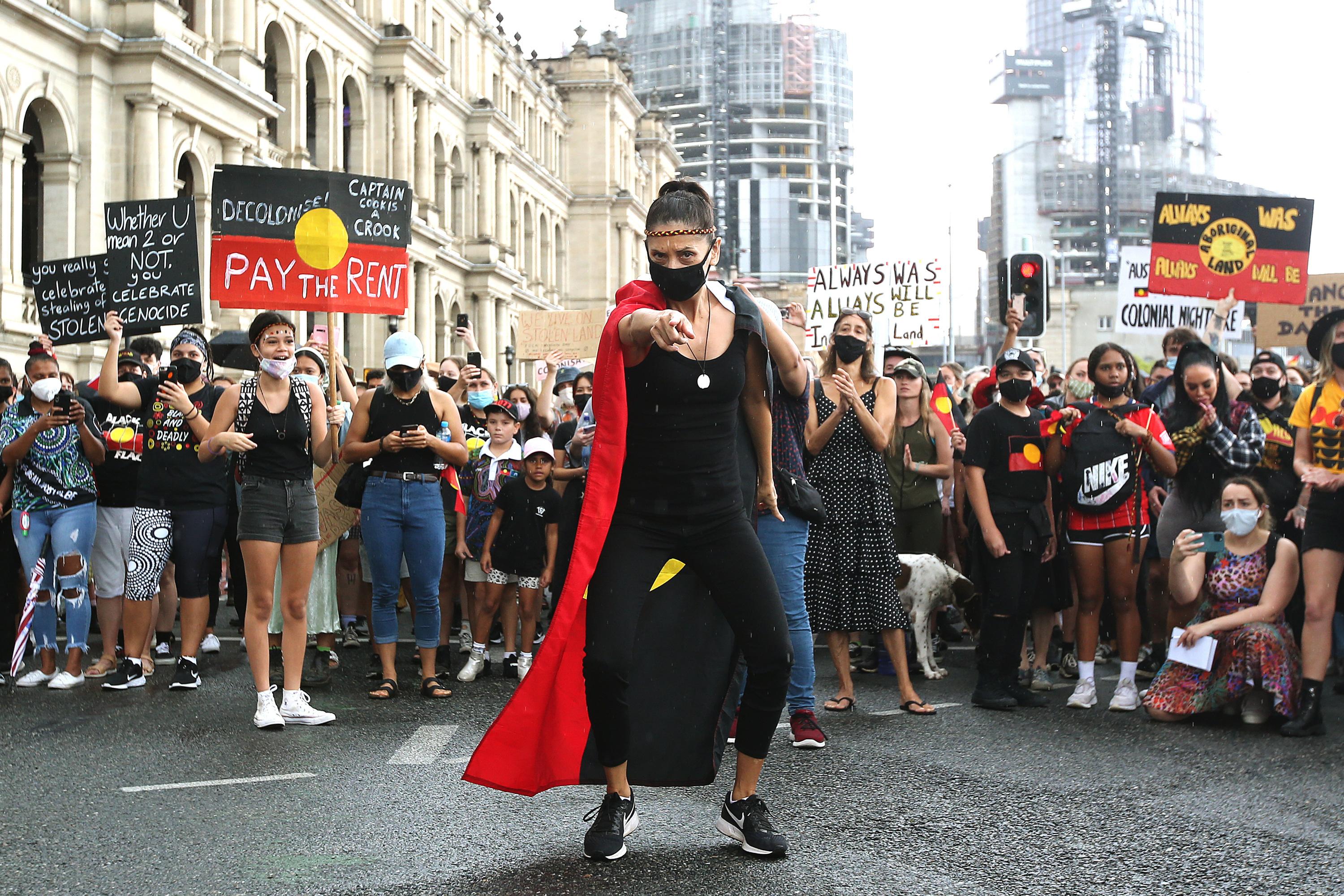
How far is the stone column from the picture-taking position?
26.9 m

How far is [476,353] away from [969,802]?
7.20 m

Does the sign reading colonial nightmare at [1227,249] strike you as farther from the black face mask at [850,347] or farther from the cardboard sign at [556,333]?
the cardboard sign at [556,333]

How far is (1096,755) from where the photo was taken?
6711mm

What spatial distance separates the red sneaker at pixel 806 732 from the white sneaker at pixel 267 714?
2.49 m

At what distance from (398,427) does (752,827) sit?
403 centimetres

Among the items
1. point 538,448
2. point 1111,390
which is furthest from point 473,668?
point 1111,390

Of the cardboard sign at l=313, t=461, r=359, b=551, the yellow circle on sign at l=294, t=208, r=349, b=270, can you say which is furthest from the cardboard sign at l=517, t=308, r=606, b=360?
the cardboard sign at l=313, t=461, r=359, b=551

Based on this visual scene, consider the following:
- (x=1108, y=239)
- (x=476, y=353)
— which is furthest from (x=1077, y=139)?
(x=476, y=353)

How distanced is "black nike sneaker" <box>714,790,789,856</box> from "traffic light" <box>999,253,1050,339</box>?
7.08 m

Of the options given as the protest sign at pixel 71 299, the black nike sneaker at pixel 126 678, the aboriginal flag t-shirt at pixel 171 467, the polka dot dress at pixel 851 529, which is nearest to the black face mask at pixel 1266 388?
the polka dot dress at pixel 851 529

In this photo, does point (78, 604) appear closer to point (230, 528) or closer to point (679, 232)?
point (230, 528)

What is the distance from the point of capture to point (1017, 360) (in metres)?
8.29

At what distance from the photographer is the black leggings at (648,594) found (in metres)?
4.70

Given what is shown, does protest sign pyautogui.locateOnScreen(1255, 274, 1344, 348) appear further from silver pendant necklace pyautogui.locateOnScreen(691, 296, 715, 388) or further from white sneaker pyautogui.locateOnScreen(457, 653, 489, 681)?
silver pendant necklace pyautogui.locateOnScreen(691, 296, 715, 388)
